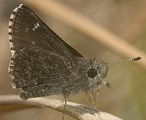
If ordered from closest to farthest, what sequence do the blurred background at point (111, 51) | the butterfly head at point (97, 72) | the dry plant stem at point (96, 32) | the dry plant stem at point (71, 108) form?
1. the dry plant stem at point (71, 108)
2. the butterfly head at point (97, 72)
3. the dry plant stem at point (96, 32)
4. the blurred background at point (111, 51)

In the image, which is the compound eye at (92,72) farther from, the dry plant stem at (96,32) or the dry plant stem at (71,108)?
the dry plant stem at (96,32)

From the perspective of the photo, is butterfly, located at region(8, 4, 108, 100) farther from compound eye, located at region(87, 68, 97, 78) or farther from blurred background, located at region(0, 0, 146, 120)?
blurred background, located at region(0, 0, 146, 120)

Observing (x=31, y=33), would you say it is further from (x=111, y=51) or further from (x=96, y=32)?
(x=111, y=51)

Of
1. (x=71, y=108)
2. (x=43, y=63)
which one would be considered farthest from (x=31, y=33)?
(x=71, y=108)

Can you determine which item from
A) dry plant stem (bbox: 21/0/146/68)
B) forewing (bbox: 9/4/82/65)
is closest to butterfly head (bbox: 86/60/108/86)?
forewing (bbox: 9/4/82/65)

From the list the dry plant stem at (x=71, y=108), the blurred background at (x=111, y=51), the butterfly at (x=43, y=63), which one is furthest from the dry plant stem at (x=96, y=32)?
the dry plant stem at (x=71, y=108)

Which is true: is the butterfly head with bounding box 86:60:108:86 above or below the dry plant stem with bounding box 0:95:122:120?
above

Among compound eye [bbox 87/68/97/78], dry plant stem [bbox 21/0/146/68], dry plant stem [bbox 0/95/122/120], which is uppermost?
dry plant stem [bbox 21/0/146/68]
